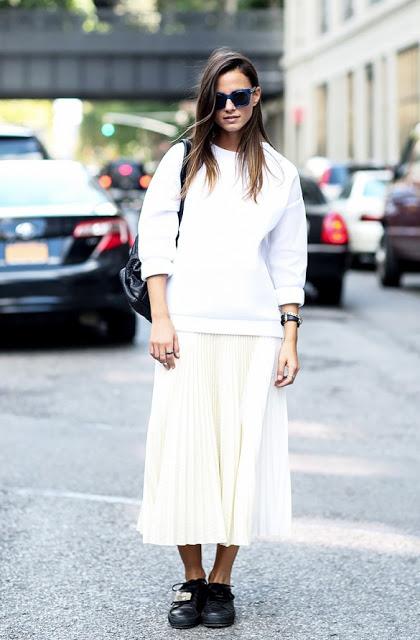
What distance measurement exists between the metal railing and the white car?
3357 cm

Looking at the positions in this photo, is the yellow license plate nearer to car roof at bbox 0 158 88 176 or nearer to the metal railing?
car roof at bbox 0 158 88 176

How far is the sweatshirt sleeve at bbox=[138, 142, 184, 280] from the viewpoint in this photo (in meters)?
4.29

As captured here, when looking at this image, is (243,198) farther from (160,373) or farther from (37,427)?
(37,427)

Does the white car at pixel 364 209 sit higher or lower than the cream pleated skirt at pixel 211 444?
lower

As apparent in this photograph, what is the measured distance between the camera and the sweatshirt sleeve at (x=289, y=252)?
439cm

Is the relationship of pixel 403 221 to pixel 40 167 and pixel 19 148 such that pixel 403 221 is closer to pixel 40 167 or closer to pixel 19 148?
pixel 19 148

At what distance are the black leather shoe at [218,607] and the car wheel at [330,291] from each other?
11.3 m

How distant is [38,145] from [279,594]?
38.3 feet

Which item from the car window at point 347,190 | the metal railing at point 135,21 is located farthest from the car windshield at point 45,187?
the metal railing at point 135,21

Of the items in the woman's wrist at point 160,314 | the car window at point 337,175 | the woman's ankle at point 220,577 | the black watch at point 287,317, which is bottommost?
the woman's ankle at point 220,577

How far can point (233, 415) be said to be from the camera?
14.2 feet

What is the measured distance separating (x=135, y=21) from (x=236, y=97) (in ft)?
166

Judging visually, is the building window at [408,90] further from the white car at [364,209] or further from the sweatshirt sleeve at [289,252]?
the sweatshirt sleeve at [289,252]

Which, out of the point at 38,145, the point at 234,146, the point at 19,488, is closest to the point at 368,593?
the point at 234,146
